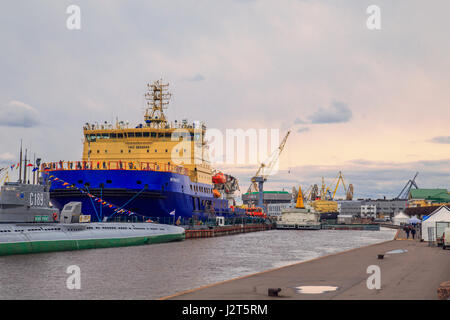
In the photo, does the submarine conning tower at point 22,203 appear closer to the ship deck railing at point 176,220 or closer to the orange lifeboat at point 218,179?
the ship deck railing at point 176,220

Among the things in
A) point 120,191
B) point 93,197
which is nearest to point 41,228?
point 93,197

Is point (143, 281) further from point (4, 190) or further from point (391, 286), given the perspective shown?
point (4, 190)

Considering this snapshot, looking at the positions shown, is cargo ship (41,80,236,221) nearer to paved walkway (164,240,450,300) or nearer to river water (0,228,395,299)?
river water (0,228,395,299)

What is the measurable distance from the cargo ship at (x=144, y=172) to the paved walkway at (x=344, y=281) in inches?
1142

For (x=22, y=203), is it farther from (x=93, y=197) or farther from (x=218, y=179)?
(x=218, y=179)

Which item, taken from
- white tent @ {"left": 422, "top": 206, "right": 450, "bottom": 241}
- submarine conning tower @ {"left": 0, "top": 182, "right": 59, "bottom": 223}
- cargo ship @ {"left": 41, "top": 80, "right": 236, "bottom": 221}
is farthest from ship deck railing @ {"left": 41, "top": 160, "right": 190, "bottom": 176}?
white tent @ {"left": 422, "top": 206, "right": 450, "bottom": 241}

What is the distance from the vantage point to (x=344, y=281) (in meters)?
20.3

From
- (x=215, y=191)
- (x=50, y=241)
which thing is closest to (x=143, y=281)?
(x=50, y=241)

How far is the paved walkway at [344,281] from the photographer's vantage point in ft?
54.9

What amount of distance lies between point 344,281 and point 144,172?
121ft

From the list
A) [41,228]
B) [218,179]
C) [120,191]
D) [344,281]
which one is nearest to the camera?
[344,281]

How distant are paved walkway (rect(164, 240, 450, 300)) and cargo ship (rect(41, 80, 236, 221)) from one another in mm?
29012

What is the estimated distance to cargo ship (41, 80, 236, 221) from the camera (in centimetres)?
5322
